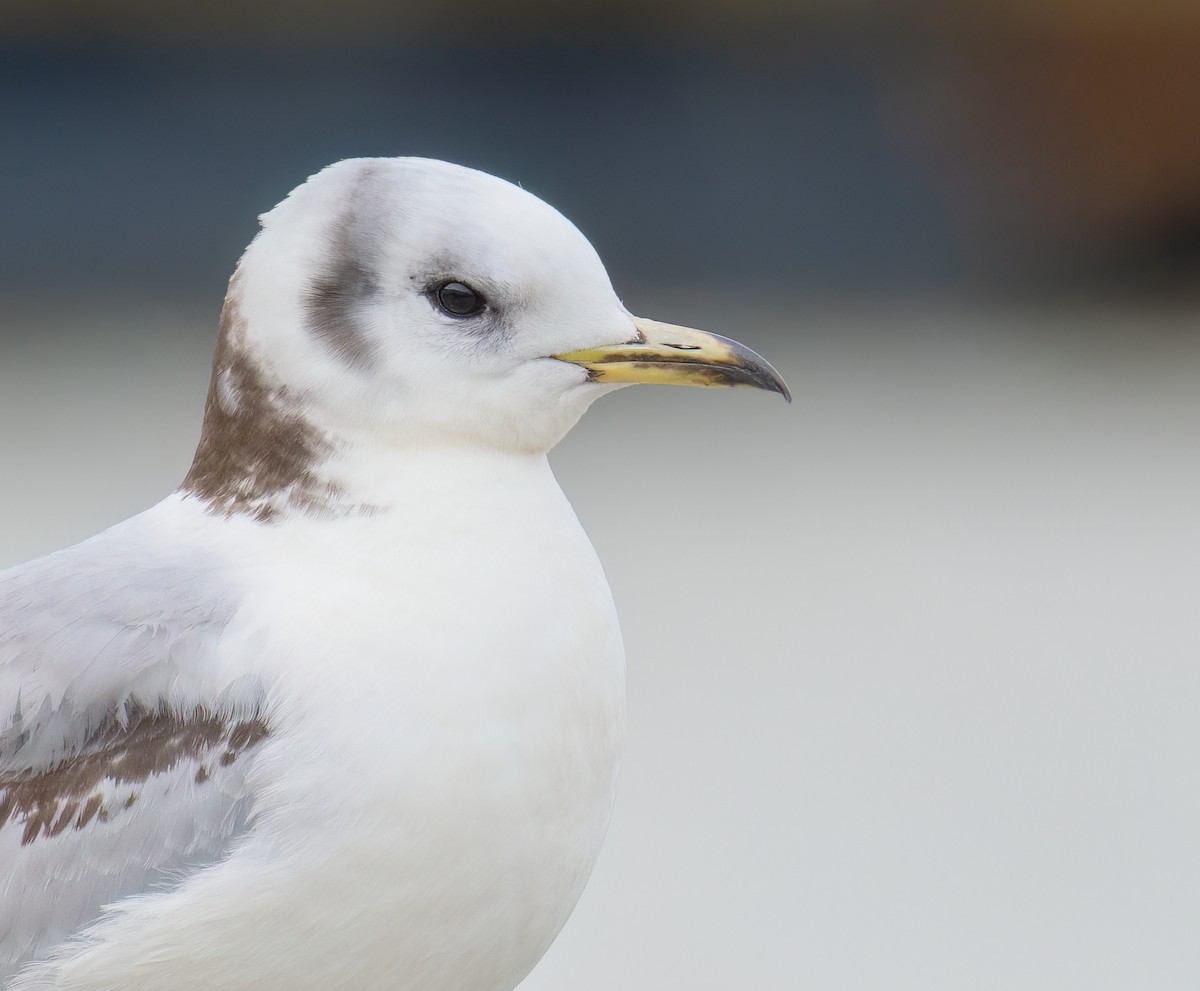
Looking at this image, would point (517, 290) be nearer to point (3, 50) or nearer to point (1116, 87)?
point (3, 50)

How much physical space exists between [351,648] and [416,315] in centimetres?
19

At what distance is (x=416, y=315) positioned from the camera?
2.93 ft

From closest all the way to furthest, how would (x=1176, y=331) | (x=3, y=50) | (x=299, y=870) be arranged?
(x=299, y=870) → (x=3, y=50) → (x=1176, y=331)

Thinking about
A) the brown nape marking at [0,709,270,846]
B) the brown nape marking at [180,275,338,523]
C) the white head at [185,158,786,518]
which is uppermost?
the white head at [185,158,786,518]

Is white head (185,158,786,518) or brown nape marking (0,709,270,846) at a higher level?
white head (185,158,786,518)

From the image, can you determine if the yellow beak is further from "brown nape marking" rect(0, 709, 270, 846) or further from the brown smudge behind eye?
"brown nape marking" rect(0, 709, 270, 846)

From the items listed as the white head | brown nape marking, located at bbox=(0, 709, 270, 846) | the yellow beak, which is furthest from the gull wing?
the yellow beak

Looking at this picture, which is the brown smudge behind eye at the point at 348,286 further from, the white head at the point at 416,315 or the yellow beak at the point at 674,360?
the yellow beak at the point at 674,360

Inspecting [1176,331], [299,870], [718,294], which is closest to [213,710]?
[299,870]

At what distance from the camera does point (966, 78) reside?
187 inches

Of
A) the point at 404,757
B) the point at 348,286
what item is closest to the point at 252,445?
the point at 348,286

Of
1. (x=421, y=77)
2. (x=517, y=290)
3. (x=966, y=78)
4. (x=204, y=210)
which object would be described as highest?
(x=966, y=78)

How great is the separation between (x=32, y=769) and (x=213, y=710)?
0.11m

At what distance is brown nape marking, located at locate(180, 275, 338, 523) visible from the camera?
0.89m
